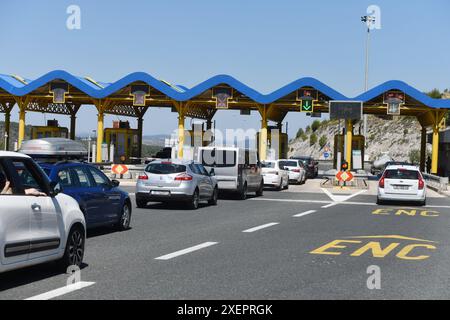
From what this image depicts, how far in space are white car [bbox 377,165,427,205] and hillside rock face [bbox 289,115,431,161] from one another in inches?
3201

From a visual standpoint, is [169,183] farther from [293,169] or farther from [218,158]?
[293,169]

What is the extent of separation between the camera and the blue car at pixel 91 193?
40.2 ft

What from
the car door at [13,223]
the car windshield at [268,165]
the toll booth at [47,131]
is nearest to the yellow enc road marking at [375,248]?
the car door at [13,223]

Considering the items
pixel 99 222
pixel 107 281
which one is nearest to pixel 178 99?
pixel 99 222

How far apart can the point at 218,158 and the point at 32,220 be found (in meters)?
16.9

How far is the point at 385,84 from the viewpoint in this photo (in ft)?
132

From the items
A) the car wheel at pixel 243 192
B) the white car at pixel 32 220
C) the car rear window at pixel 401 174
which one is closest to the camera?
the white car at pixel 32 220

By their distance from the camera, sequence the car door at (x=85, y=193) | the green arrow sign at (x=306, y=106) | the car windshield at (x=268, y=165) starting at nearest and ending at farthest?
the car door at (x=85, y=193)
the car windshield at (x=268, y=165)
the green arrow sign at (x=306, y=106)

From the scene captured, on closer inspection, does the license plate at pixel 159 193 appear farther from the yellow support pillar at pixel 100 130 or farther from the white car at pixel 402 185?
the yellow support pillar at pixel 100 130

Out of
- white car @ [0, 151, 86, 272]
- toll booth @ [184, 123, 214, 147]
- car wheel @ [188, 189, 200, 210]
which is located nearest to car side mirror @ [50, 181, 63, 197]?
white car @ [0, 151, 86, 272]

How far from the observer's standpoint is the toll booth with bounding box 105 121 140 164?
5025cm

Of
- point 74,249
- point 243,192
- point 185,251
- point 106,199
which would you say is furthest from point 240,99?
point 74,249

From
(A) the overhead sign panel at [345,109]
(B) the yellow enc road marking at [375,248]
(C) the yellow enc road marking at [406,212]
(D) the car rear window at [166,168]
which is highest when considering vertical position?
(A) the overhead sign panel at [345,109]
